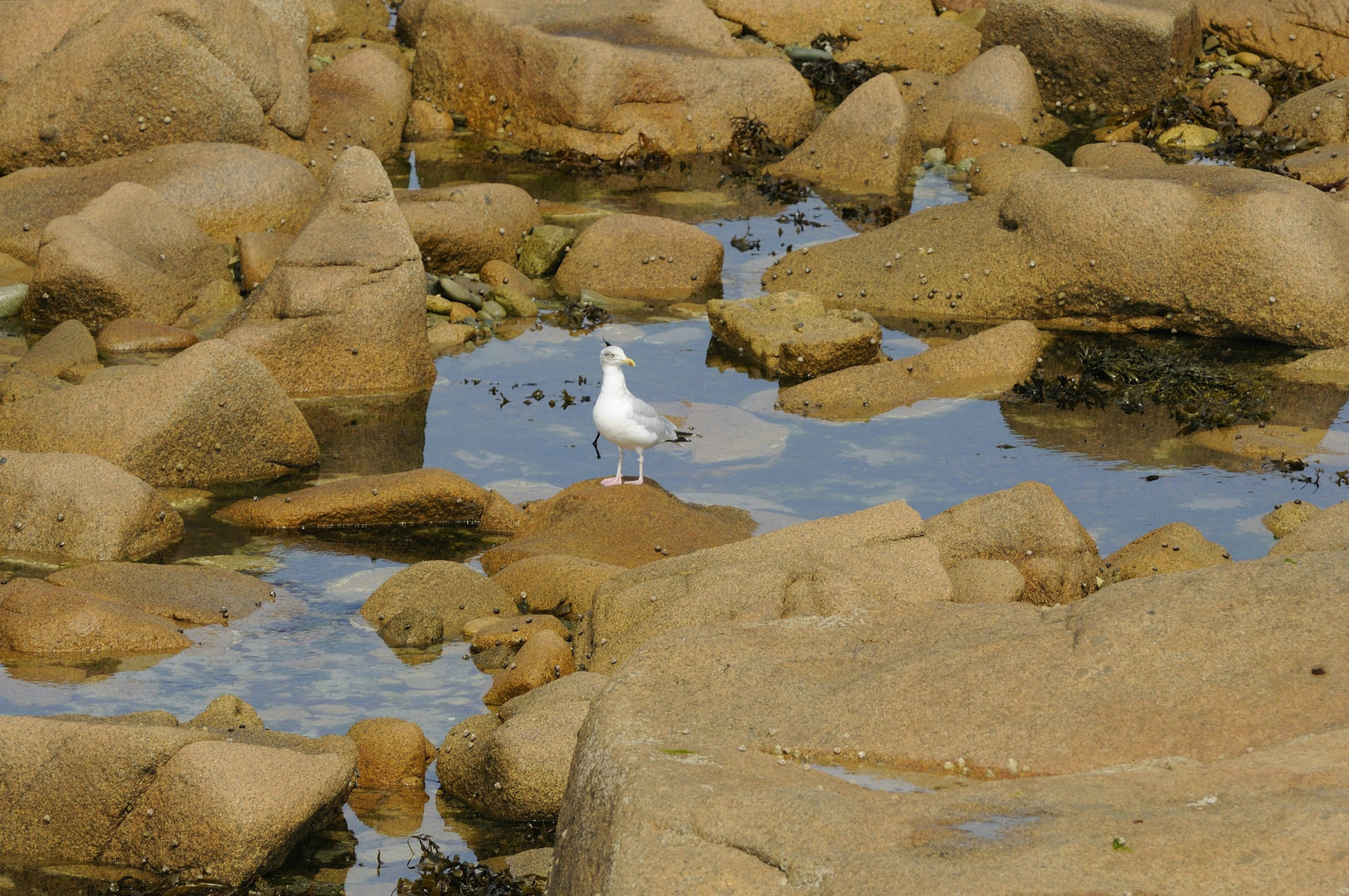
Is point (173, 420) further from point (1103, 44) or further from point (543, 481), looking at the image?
point (1103, 44)

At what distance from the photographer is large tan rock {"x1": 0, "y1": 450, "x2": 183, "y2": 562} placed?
941 centimetres

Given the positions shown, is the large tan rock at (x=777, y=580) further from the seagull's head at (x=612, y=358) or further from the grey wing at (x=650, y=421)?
the seagull's head at (x=612, y=358)

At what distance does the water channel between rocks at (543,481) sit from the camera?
25.1ft

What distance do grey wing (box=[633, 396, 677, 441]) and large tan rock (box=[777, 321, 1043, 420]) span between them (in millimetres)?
2221

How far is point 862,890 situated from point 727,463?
7855mm

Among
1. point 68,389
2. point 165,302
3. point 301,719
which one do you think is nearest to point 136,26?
point 165,302

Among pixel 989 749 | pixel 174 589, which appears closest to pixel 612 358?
pixel 174 589

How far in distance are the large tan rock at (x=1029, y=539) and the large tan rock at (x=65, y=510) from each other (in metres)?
4.78

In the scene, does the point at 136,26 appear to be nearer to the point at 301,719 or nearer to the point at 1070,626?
the point at 301,719

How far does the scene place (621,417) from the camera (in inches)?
391

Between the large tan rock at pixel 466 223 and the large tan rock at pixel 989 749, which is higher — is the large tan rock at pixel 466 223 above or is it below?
below

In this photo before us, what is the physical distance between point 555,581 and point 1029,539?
2677 millimetres

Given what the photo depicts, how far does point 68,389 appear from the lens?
10742 mm

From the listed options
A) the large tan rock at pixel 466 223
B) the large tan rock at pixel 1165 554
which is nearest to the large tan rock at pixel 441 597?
the large tan rock at pixel 1165 554
